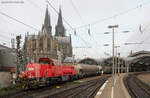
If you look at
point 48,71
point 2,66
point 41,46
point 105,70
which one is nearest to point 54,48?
point 41,46

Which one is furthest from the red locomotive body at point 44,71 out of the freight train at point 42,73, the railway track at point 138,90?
the railway track at point 138,90

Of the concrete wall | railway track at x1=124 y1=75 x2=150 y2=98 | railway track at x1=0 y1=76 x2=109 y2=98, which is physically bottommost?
railway track at x1=124 y1=75 x2=150 y2=98

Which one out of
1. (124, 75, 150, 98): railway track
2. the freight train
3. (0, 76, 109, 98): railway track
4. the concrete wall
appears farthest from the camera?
the concrete wall

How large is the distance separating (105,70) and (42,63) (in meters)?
56.9

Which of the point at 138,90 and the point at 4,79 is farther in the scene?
the point at 138,90

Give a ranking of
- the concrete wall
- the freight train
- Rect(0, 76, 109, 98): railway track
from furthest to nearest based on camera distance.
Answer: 1. the concrete wall
2. the freight train
3. Rect(0, 76, 109, 98): railway track

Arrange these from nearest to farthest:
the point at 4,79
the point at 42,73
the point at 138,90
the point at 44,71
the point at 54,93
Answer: the point at 54,93, the point at 42,73, the point at 44,71, the point at 4,79, the point at 138,90

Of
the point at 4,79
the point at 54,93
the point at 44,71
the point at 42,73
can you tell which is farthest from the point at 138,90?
the point at 4,79

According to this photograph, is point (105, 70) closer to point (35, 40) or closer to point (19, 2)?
point (35, 40)

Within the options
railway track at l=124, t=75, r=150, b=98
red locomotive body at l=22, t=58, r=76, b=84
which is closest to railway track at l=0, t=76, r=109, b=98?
red locomotive body at l=22, t=58, r=76, b=84

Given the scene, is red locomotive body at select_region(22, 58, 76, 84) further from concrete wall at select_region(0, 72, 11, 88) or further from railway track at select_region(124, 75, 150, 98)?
railway track at select_region(124, 75, 150, 98)

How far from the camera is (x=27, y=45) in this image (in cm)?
10519

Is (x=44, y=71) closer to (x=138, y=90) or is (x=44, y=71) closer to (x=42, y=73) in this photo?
(x=42, y=73)

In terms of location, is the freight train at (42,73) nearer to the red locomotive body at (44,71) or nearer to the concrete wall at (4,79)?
the red locomotive body at (44,71)
